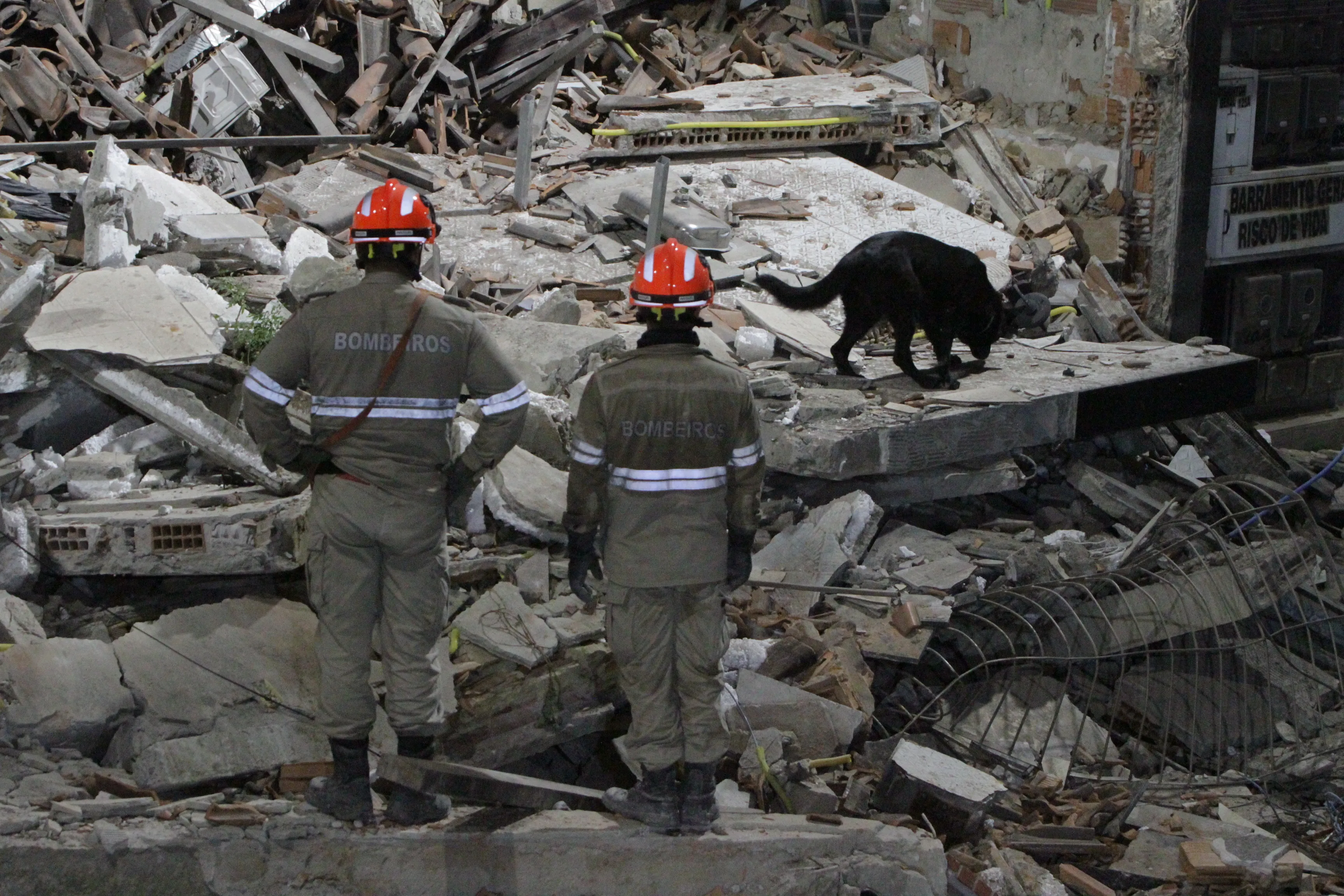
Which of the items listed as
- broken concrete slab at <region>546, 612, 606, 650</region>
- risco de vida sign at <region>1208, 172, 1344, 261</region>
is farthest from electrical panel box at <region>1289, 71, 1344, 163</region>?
broken concrete slab at <region>546, 612, 606, 650</region>

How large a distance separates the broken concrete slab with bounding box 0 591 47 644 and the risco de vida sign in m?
8.80

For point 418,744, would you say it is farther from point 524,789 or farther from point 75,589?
point 75,589

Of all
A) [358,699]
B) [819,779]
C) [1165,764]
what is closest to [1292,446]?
[1165,764]

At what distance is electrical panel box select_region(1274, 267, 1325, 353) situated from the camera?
1067 centimetres

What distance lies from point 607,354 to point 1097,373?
10.5 ft

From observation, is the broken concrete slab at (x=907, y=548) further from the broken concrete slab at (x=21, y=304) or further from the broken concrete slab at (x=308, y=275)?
the broken concrete slab at (x=21, y=304)

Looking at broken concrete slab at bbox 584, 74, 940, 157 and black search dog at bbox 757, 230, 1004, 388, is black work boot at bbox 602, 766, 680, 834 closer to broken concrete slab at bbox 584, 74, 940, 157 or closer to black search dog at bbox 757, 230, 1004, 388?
black search dog at bbox 757, 230, 1004, 388

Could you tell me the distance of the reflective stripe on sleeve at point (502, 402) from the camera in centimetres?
397

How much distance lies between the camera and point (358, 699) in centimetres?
399

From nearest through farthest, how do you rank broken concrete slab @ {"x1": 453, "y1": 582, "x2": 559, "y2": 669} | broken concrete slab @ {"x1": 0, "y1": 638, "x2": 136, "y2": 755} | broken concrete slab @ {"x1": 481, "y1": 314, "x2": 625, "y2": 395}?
broken concrete slab @ {"x1": 0, "y1": 638, "x2": 136, "y2": 755}, broken concrete slab @ {"x1": 453, "y1": 582, "x2": 559, "y2": 669}, broken concrete slab @ {"x1": 481, "y1": 314, "x2": 625, "y2": 395}

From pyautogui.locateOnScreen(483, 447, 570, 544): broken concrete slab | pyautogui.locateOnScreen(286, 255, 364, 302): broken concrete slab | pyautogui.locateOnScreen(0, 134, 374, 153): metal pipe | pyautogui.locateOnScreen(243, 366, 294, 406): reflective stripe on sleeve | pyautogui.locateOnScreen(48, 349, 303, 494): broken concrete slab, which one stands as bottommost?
pyautogui.locateOnScreen(483, 447, 570, 544): broken concrete slab

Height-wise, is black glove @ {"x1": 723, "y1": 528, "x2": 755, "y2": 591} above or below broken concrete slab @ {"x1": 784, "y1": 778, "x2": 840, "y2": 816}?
above

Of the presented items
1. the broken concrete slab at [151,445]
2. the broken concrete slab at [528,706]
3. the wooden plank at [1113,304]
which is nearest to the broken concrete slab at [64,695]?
the broken concrete slab at [528,706]

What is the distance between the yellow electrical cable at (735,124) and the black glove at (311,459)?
726cm
